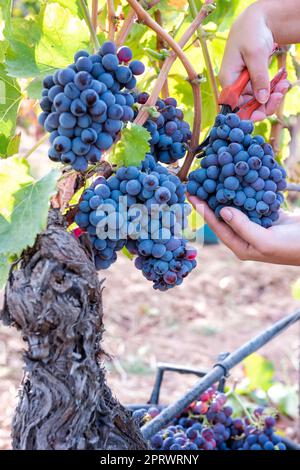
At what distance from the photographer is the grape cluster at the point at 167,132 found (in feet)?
3.48

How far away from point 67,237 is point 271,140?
2.99 feet

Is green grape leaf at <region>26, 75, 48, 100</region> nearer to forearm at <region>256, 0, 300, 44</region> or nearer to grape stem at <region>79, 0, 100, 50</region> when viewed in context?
grape stem at <region>79, 0, 100, 50</region>

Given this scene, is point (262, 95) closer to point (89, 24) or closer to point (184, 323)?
point (89, 24)

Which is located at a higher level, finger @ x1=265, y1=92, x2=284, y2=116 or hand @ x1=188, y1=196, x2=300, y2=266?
finger @ x1=265, y1=92, x2=284, y2=116

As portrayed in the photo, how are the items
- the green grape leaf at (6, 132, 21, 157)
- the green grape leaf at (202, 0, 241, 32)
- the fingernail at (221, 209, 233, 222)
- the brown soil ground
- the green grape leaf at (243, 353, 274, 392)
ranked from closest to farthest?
the fingernail at (221, 209, 233, 222), the green grape leaf at (6, 132, 21, 157), the green grape leaf at (202, 0, 241, 32), the green grape leaf at (243, 353, 274, 392), the brown soil ground

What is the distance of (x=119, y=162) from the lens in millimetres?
994

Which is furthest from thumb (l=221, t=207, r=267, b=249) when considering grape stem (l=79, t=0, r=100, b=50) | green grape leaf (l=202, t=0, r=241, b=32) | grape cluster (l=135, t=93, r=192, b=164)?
green grape leaf (l=202, t=0, r=241, b=32)

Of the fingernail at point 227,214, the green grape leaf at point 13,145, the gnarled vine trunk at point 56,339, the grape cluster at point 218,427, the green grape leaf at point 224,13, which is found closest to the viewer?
the gnarled vine trunk at point 56,339

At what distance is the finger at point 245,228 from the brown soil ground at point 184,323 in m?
1.74

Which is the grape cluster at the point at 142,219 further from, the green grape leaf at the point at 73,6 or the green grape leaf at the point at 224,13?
the green grape leaf at the point at 224,13

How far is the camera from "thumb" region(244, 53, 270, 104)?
112cm

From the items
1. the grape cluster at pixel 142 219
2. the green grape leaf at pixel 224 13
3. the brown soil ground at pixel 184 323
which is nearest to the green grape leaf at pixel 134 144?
the grape cluster at pixel 142 219
